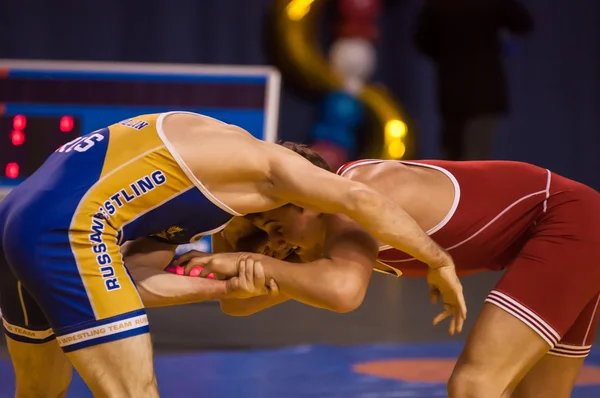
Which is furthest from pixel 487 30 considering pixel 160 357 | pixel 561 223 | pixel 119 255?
pixel 119 255

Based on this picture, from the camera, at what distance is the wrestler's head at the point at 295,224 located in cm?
299

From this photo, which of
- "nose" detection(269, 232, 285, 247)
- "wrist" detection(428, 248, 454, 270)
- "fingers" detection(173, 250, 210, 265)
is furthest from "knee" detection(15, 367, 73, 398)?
"wrist" detection(428, 248, 454, 270)

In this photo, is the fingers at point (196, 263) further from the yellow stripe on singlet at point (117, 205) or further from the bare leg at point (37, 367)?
the bare leg at point (37, 367)

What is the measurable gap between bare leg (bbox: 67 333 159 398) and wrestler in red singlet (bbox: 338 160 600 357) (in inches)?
35.7

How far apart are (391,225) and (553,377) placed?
2.88ft

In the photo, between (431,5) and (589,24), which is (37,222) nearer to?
(431,5)

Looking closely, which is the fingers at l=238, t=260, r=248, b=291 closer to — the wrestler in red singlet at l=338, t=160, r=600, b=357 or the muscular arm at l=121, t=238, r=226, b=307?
the muscular arm at l=121, t=238, r=226, b=307

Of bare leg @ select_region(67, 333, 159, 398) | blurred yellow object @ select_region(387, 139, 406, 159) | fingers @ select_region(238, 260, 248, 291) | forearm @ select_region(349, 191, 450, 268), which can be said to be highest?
forearm @ select_region(349, 191, 450, 268)

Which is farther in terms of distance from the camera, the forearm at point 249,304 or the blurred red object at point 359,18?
the blurred red object at point 359,18

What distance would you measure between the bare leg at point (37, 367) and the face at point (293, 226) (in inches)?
31.0

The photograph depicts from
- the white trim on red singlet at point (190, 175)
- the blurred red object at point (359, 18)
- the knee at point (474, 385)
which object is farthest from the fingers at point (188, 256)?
the blurred red object at point (359, 18)

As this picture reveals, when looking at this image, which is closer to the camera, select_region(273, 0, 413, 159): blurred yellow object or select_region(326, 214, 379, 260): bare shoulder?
select_region(326, 214, 379, 260): bare shoulder

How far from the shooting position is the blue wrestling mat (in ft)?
13.9

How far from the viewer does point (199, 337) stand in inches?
213
